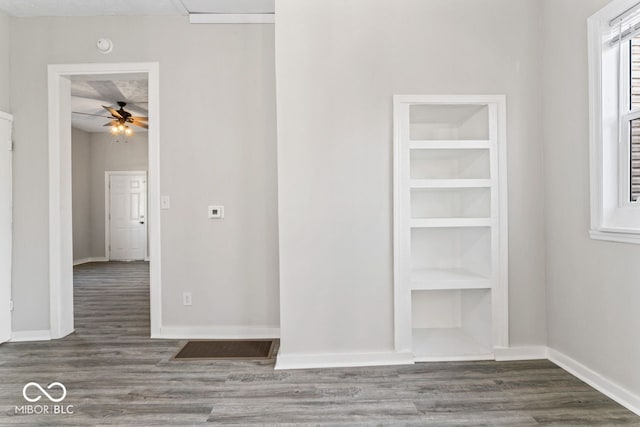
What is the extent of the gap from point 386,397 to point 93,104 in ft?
20.1

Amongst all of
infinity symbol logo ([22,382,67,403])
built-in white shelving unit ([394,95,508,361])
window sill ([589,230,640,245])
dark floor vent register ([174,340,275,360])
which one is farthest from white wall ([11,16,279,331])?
window sill ([589,230,640,245])

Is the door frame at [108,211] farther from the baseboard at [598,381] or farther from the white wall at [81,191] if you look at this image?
the baseboard at [598,381]

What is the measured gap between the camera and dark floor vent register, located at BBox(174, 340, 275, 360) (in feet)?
8.68

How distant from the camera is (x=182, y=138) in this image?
10.3 ft

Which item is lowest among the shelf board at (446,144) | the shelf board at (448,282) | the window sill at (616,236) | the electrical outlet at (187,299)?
the electrical outlet at (187,299)

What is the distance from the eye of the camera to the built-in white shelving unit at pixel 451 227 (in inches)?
96.3

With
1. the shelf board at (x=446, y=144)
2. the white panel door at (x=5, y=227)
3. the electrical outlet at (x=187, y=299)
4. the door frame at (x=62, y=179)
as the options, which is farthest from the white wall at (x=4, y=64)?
the shelf board at (x=446, y=144)

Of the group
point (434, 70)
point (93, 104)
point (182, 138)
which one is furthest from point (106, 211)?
point (434, 70)

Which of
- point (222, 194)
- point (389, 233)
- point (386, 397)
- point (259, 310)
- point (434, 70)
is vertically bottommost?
point (386, 397)

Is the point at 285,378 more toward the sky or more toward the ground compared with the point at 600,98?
more toward the ground

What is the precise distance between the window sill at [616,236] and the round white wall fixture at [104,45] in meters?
3.90

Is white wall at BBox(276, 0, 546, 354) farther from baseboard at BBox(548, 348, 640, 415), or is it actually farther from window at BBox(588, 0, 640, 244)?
baseboard at BBox(548, 348, 640, 415)

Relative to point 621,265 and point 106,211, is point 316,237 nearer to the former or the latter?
point 621,265

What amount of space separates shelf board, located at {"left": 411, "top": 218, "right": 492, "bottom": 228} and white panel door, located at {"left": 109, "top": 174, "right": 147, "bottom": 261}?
23.9 ft
